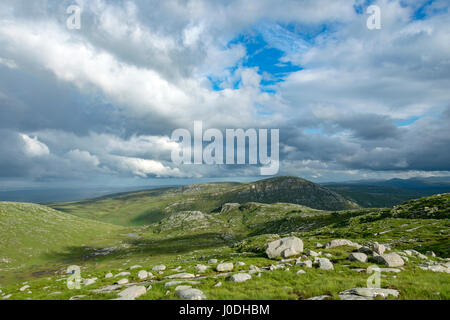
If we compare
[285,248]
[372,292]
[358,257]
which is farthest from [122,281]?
[358,257]

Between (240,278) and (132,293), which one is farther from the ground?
(132,293)

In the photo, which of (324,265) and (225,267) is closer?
(324,265)

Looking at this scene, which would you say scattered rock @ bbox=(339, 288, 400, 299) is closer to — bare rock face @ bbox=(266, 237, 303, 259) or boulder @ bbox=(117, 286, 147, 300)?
boulder @ bbox=(117, 286, 147, 300)

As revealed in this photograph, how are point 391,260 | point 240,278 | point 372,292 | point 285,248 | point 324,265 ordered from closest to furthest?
point 372,292, point 240,278, point 324,265, point 391,260, point 285,248

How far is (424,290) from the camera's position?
37.6ft

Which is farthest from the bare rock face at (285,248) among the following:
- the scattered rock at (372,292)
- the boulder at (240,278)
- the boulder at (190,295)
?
the boulder at (190,295)

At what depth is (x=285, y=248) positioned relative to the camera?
84.4 ft

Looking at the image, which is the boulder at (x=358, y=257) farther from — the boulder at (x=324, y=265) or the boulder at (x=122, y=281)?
the boulder at (x=122, y=281)

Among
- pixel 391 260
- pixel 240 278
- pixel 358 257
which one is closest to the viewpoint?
pixel 240 278

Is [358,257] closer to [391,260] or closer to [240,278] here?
[391,260]

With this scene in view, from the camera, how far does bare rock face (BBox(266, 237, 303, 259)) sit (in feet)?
81.0
